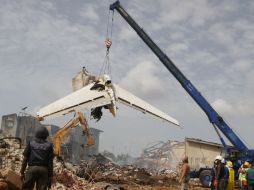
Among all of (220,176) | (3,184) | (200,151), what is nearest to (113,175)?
(200,151)

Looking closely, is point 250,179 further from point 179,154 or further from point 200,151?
point 179,154

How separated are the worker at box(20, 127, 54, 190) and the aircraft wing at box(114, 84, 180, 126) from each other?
37.9 feet

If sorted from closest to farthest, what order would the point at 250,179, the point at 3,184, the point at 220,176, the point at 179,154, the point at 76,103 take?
the point at 3,184, the point at 220,176, the point at 250,179, the point at 76,103, the point at 179,154

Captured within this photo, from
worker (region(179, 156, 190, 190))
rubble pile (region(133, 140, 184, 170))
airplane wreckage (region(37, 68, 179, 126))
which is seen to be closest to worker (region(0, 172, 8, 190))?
worker (region(179, 156, 190, 190))

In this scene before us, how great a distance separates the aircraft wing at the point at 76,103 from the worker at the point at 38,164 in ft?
34.3

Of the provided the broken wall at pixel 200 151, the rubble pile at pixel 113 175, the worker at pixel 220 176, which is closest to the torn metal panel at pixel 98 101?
A: the rubble pile at pixel 113 175

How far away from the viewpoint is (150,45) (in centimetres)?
2445

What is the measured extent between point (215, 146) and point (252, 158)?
2356mm

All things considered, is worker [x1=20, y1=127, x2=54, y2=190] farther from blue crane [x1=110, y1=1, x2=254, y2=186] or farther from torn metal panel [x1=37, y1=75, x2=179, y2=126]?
blue crane [x1=110, y1=1, x2=254, y2=186]

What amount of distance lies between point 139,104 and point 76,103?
3230mm

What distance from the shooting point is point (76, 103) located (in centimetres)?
1766

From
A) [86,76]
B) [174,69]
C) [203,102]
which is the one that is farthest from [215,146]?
[86,76]

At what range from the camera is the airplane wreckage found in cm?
1741

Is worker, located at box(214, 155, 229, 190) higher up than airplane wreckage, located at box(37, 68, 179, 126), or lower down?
lower down
